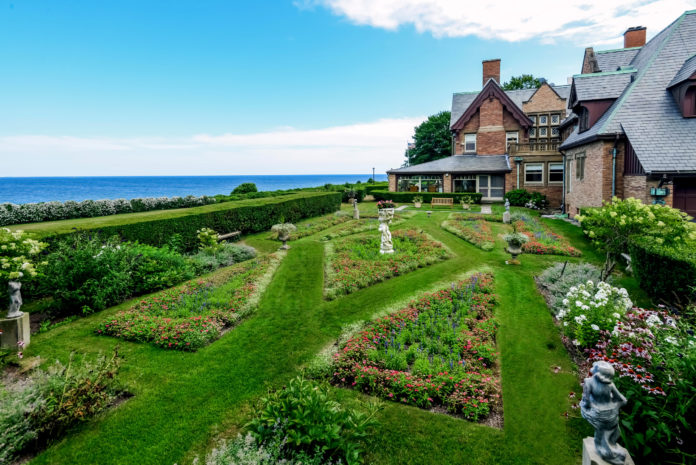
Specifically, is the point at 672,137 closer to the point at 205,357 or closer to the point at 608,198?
the point at 608,198

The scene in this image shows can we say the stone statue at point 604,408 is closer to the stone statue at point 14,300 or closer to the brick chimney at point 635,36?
the stone statue at point 14,300

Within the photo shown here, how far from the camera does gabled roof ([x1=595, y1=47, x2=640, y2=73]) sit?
23.7 m

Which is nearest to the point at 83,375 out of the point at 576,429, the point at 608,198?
the point at 576,429

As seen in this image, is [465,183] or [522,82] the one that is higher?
[522,82]

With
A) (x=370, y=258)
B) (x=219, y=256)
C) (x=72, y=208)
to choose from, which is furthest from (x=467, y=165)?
(x=72, y=208)

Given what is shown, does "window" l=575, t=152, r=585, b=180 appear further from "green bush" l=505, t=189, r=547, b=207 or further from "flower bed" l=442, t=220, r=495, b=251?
"green bush" l=505, t=189, r=547, b=207

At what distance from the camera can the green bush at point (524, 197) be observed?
99.1ft

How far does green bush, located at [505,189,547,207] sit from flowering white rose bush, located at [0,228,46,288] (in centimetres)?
3081

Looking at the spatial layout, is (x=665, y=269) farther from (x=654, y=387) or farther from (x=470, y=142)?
(x=470, y=142)

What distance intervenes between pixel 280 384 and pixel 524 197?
29.2 meters

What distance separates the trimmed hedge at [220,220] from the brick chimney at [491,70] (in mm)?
23494

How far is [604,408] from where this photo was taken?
4121mm

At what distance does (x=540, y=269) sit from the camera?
43.8 feet

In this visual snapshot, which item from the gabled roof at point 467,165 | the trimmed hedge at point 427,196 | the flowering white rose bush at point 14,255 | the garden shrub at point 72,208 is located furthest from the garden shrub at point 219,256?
the gabled roof at point 467,165
